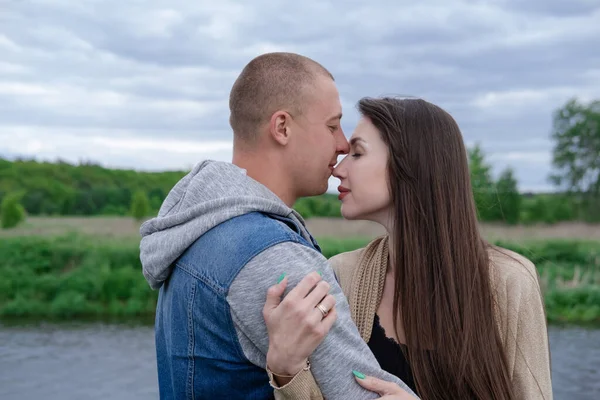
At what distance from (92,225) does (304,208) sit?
626cm

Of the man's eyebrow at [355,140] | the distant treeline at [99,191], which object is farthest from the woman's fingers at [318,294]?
the distant treeline at [99,191]

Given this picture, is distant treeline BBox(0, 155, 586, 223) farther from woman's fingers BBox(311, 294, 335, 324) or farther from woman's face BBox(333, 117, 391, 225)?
woman's fingers BBox(311, 294, 335, 324)

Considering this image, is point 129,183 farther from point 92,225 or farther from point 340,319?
point 340,319

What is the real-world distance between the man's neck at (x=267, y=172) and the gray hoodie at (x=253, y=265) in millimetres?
117

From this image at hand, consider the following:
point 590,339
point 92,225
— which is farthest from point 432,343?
point 92,225

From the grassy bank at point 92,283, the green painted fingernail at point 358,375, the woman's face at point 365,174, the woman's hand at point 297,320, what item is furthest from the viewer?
the grassy bank at point 92,283

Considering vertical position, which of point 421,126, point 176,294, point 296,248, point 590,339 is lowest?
point 590,339

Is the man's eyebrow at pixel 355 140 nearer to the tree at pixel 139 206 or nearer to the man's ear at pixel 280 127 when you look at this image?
the man's ear at pixel 280 127

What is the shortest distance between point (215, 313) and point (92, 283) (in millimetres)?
16615

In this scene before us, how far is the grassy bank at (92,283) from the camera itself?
1748cm

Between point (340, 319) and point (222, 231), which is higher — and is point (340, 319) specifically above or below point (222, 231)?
below

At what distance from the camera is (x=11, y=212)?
21953 millimetres

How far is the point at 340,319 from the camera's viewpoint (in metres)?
1.82

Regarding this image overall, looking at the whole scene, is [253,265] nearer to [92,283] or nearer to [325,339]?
[325,339]
